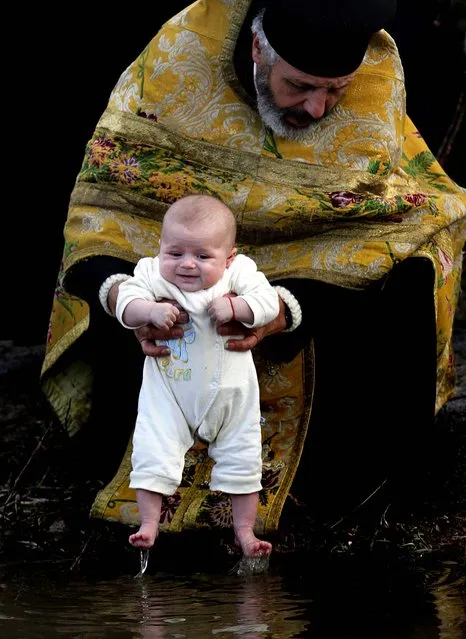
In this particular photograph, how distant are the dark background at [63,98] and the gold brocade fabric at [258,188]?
1313mm

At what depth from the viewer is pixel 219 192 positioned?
4.09m

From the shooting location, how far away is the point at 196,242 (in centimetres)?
342

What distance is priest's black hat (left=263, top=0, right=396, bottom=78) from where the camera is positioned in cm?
382

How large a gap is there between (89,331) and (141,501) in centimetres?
89

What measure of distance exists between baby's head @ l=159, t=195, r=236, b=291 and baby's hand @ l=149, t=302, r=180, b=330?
83mm

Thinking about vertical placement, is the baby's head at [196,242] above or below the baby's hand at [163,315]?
above

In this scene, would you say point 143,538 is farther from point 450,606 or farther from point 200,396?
point 450,606

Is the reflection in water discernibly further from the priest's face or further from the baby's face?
the priest's face

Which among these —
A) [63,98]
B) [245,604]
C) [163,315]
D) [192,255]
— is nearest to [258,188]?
[192,255]

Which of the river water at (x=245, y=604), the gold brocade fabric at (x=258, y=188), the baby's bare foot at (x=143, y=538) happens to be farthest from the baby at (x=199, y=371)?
the gold brocade fabric at (x=258, y=188)

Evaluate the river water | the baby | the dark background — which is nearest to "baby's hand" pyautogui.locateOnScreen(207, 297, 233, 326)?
the baby

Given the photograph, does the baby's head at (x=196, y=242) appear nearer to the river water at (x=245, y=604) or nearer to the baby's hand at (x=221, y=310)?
the baby's hand at (x=221, y=310)

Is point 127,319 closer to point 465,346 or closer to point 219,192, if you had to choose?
point 219,192

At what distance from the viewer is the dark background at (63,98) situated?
18.4 ft
